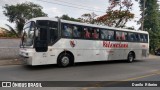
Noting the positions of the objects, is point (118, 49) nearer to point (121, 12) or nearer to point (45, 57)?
point (45, 57)

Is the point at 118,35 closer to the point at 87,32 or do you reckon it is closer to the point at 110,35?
the point at 110,35

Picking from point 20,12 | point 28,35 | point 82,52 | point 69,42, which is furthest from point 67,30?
point 20,12

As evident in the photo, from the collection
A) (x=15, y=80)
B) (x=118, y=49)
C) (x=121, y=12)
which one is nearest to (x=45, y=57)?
(x=15, y=80)

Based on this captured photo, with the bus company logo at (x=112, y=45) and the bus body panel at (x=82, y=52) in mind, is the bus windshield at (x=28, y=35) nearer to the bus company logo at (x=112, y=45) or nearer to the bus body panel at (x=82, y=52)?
the bus body panel at (x=82, y=52)

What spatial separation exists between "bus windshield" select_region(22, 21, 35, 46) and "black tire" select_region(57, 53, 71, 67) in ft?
7.08

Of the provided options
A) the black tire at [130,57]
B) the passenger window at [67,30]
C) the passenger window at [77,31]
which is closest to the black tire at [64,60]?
the passenger window at [67,30]

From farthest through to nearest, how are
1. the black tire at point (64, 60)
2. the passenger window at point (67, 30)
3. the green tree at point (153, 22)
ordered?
the green tree at point (153, 22) < the passenger window at point (67, 30) < the black tire at point (64, 60)

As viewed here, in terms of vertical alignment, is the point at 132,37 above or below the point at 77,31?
below

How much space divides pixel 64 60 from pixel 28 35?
2.72 meters

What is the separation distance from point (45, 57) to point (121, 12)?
21.3 metres

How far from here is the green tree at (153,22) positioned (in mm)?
37731

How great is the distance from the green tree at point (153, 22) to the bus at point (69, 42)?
65.1 feet

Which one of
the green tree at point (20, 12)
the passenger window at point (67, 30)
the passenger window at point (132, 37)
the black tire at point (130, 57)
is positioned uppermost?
the green tree at point (20, 12)

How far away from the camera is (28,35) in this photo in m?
13.3
